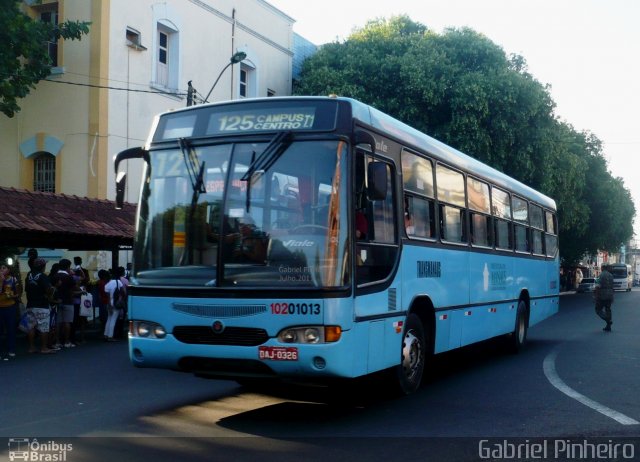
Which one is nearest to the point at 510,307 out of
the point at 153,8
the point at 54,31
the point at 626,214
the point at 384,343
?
the point at 384,343

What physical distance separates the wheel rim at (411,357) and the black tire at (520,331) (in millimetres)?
5360

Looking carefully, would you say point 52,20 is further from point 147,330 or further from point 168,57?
point 147,330

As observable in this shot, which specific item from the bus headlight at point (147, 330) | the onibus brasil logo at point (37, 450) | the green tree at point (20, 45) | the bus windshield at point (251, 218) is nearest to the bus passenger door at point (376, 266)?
the bus windshield at point (251, 218)

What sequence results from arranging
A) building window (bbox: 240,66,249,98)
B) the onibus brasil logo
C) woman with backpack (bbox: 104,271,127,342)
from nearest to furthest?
1. the onibus brasil logo
2. woman with backpack (bbox: 104,271,127,342)
3. building window (bbox: 240,66,249,98)

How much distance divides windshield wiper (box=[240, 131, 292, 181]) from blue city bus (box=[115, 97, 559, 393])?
0.01 m

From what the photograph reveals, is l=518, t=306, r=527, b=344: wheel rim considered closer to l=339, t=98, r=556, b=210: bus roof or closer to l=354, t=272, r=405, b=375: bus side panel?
l=339, t=98, r=556, b=210: bus roof

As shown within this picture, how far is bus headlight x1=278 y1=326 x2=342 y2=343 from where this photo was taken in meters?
7.44

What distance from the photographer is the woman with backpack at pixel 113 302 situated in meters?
17.6

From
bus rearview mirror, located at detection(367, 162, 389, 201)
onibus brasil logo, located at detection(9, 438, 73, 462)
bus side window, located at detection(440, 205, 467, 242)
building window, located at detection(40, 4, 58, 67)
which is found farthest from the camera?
building window, located at detection(40, 4, 58, 67)

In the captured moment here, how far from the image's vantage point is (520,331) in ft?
49.0

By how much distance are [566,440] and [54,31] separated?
709 inches

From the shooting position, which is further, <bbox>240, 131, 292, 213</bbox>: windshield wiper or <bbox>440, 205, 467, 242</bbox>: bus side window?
<bbox>440, 205, 467, 242</bbox>: bus side window

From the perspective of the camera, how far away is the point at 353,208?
302 inches

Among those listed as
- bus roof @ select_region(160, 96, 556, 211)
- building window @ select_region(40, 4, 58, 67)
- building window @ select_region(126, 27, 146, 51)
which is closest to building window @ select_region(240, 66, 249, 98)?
building window @ select_region(126, 27, 146, 51)
